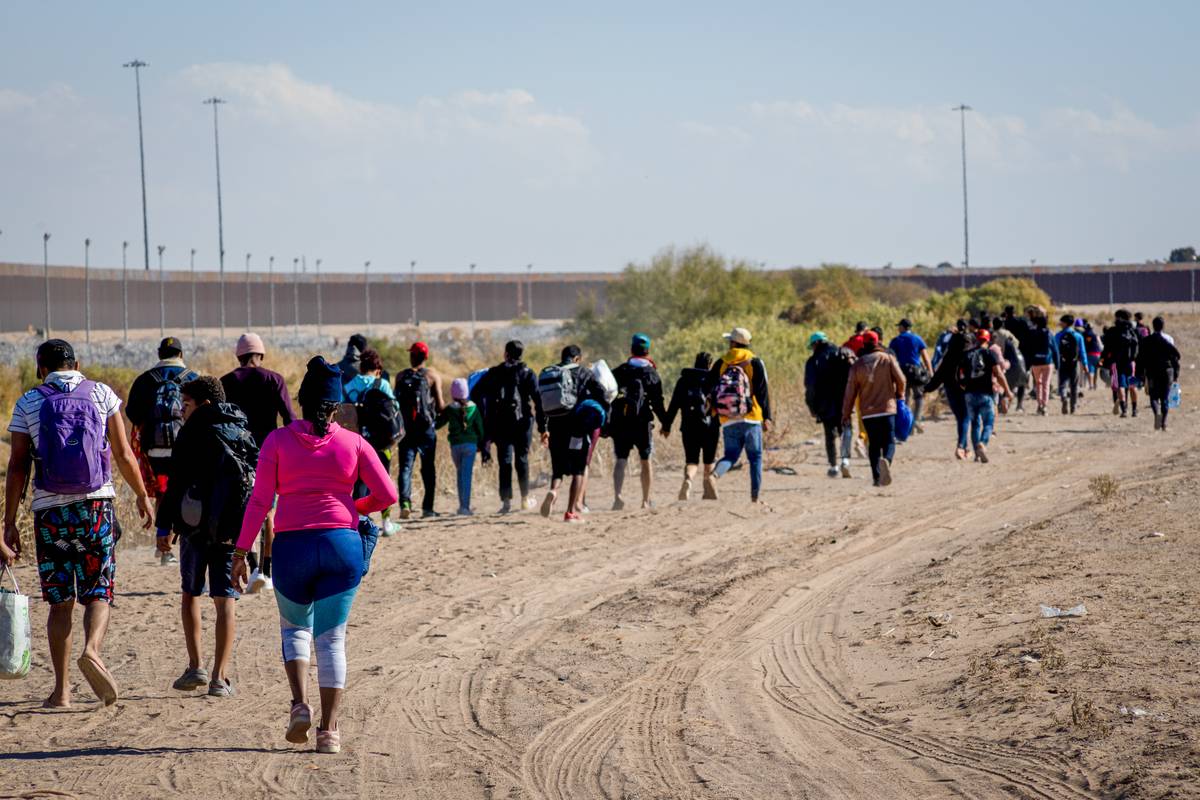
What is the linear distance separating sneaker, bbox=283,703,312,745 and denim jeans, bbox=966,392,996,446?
14.1 meters

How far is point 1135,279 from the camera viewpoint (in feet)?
254

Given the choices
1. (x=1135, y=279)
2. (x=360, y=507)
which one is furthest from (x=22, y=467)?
(x=1135, y=279)

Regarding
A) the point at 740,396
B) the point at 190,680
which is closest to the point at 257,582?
the point at 190,680

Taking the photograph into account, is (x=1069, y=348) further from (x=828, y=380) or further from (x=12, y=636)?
(x=12, y=636)

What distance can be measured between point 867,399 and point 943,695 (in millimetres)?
8745

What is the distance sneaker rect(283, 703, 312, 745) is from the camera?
22.4ft

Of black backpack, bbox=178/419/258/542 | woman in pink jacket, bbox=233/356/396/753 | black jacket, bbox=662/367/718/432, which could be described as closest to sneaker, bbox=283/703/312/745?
woman in pink jacket, bbox=233/356/396/753

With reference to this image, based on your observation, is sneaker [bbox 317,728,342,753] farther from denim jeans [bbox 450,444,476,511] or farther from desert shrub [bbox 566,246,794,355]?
desert shrub [bbox 566,246,794,355]

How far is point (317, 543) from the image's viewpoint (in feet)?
22.4

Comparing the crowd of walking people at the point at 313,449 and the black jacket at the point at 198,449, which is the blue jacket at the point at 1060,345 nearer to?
the crowd of walking people at the point at 313,449

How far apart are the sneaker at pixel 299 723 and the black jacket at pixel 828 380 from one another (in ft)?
39.7

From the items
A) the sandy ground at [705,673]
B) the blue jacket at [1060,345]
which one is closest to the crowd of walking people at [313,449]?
the sandy ground at [705,673]

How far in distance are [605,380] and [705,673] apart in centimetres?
648

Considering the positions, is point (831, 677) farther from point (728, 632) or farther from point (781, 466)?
point (781, 466)
